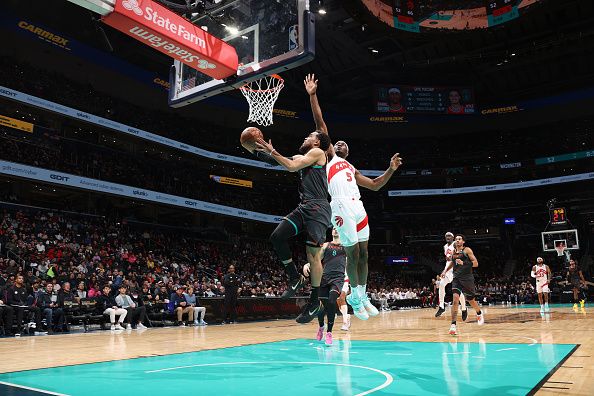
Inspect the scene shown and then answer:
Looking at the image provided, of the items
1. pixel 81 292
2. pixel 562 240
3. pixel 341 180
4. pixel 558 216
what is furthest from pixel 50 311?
pixel 558 216

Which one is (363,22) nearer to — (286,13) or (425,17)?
(425,17)

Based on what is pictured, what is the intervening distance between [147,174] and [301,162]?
81.4 ft

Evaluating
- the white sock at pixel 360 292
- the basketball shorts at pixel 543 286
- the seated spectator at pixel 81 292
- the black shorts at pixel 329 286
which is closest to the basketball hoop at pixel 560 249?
the basketball shorts at pixel 543 286

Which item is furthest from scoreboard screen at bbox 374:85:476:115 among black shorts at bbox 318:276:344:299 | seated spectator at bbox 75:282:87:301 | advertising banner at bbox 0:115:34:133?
black shorts at bbox 318:276:344:299

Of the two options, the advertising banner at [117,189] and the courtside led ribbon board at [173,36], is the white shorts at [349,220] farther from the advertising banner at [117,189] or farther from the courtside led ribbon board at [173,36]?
the advertising banner at [117,189]

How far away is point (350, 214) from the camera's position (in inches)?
230

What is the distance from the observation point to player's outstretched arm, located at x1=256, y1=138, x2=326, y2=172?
201 inches

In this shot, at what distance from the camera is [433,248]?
41.2 meters

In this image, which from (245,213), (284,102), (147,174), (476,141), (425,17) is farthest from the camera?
(476,141)

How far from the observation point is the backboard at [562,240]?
27.6 m

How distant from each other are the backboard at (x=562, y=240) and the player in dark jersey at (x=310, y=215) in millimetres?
25653

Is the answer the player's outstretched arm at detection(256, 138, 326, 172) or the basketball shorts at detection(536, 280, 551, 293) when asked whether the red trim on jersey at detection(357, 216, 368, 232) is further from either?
the basketball shorts at detection(536, 280, 551, 293)

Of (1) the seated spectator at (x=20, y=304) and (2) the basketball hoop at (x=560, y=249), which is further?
(2) the basketball hoop at (x=560, y=249)

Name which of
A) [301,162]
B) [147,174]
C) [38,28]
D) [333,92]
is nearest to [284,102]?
[333,92]
